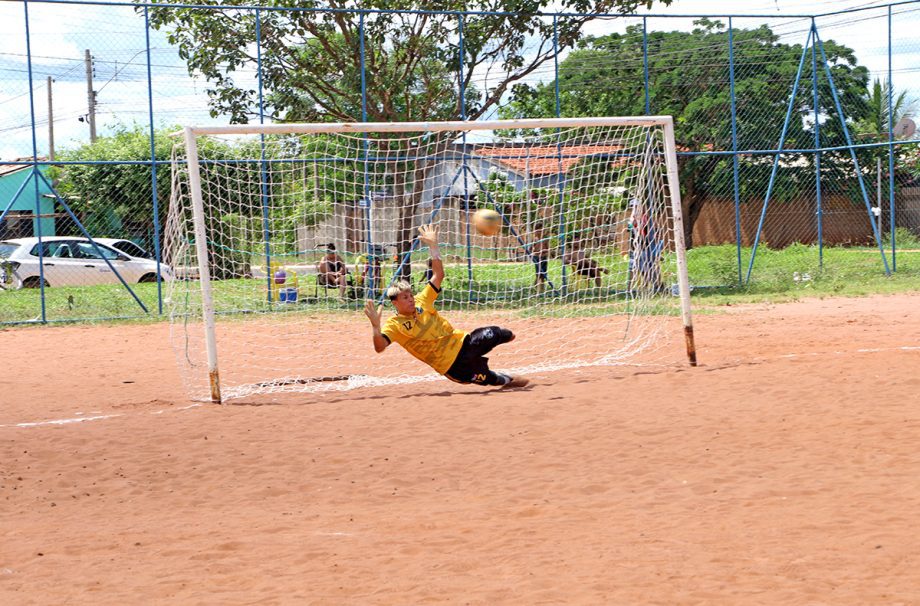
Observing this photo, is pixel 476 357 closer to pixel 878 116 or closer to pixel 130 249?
pixel 130 249

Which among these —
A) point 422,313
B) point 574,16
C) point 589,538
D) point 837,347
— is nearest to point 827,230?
point 574,16

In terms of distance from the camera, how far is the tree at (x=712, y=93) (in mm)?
24188

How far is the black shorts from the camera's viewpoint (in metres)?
9.28

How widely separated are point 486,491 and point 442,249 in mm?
12948

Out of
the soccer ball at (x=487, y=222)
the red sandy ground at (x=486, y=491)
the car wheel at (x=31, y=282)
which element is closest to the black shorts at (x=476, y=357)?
the red sandy ground at (x=486, y=491)

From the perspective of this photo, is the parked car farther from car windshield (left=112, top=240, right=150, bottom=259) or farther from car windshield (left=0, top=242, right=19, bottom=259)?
car windshield (left=0, top=242, right=19, bottom=259)

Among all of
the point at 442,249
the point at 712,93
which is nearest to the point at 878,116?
the point at 712,93

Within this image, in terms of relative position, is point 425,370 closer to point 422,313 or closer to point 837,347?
point 422,313

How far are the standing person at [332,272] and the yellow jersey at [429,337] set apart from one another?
643 cm

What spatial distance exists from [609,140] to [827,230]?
69.0ft

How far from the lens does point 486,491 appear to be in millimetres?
6043

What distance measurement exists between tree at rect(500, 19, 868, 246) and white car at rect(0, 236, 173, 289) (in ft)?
30.5

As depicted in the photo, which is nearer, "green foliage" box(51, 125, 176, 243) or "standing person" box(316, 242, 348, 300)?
"standing person" box(316, 242, 348, 300)

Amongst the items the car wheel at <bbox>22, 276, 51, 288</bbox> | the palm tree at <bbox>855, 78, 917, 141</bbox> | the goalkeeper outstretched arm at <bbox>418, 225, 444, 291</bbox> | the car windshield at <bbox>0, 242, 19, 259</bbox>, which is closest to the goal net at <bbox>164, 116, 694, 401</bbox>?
the goalkeeper outstretched arm at <bbox>418, 225, 444, 291</bbox>
